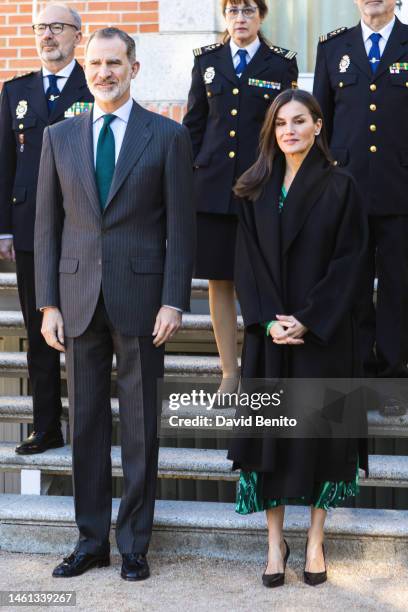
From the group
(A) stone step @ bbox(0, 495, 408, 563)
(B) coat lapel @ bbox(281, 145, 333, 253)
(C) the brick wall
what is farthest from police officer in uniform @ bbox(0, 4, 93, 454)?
(C) the brick wall

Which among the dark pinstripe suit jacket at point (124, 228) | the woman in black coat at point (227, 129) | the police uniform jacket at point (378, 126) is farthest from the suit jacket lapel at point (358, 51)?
the dark pinstripe suit jacket at point (124, 228)

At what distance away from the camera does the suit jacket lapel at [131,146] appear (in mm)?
3818

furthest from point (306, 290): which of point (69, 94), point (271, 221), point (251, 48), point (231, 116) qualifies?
point (69, 94)

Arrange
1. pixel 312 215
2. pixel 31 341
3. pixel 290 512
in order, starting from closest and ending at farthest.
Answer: pixel 312 215 < pixel 290 512 < pixel 31 341

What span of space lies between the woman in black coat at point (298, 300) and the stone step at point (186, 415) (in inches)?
27.0

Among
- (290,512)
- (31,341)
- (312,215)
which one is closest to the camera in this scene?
(312,215)

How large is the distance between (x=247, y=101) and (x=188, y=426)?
1.45 metres

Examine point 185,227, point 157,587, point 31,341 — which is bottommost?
point 157,587

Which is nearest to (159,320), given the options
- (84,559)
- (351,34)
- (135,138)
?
(135,138)

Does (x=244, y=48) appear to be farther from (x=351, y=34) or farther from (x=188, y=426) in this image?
(x=188, y=426)

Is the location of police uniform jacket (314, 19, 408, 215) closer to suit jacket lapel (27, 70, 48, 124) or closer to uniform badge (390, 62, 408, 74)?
uniform badge (390, 62, 408, 74)

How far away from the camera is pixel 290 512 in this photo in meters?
4.25

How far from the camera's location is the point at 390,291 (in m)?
4.62

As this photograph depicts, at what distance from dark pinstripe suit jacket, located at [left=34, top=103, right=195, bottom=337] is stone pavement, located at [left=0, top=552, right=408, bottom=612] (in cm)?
91
